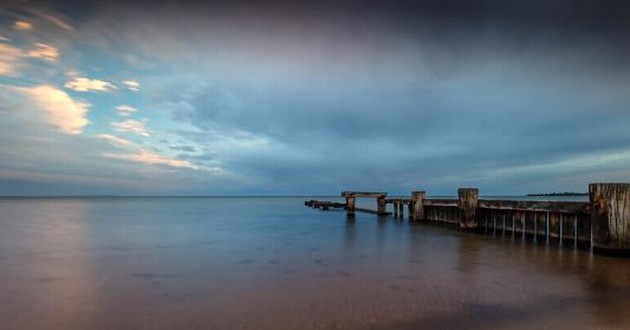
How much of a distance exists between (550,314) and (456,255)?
6259mm

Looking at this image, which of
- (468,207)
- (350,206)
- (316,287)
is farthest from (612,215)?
(350,206)

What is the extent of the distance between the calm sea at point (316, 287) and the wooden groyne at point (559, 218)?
29.6 inches

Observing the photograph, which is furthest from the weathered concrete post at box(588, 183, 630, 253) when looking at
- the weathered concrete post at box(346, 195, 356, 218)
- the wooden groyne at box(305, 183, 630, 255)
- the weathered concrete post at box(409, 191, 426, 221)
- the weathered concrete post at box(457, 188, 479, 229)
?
the weathered concrete post at box(346, 195, 356, 218)

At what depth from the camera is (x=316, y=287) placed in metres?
8.27

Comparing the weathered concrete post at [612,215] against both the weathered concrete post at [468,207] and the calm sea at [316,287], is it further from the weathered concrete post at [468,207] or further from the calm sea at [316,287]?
the weathered concrete post at [468,207]

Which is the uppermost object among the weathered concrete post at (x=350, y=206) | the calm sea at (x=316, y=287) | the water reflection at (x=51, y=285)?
the weathered concrete post at (x=350, y=206)

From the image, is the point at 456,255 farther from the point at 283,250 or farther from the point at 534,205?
the point at 283,250

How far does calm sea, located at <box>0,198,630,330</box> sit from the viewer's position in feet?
19.9

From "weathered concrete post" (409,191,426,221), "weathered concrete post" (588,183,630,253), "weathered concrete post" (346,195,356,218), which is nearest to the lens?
"weathered concrete post" (588,183,630,253)

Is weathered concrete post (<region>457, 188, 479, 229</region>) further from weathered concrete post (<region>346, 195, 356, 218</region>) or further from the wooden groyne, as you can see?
weathered concrete post (<region>346, 195, 356, 218</region>)

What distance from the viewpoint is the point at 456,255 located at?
12.4 metres

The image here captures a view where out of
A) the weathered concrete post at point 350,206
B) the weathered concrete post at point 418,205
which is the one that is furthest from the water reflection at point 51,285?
the weathered concrete post at point 350,206

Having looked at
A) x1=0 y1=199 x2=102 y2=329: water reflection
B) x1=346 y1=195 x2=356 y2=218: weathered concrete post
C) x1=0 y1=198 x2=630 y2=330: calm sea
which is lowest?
x1=0 y1=199 x2=102 y2=329: water reflection

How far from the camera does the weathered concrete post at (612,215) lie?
10773mm
